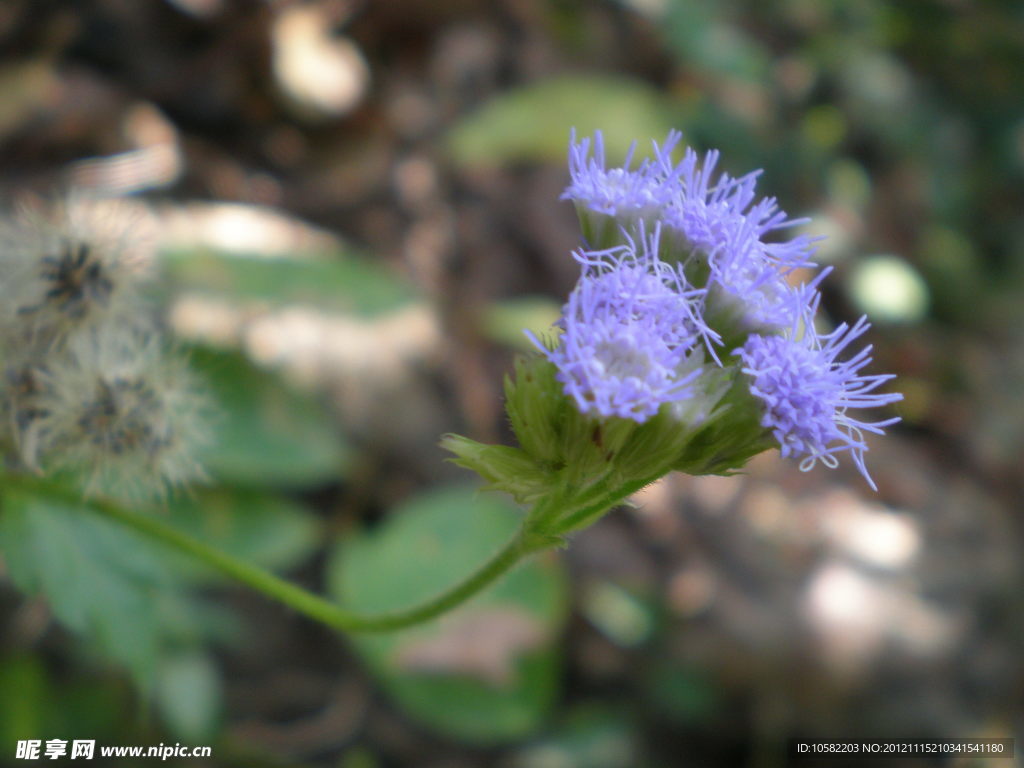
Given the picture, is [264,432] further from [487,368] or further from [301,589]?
[301,589]

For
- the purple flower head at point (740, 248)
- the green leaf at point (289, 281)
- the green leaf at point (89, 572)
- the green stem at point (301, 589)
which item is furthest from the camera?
the green leaf at point (289, 281)

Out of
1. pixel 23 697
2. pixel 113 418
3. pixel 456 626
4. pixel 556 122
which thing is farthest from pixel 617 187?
pixel 556 122

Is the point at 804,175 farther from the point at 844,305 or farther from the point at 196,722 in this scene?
the point at 196,722

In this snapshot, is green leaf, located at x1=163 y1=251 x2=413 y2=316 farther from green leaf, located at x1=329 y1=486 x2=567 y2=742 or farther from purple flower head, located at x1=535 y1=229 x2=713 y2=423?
purple flower head, located at x1=535 y1=229 x2=713 y2=423

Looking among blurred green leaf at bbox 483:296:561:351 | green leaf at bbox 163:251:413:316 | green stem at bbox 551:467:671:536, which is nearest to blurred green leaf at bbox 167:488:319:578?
green leaf at bbox 163:251:413:316

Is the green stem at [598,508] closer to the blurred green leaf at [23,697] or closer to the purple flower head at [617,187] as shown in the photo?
the purple flower head at [617,187]

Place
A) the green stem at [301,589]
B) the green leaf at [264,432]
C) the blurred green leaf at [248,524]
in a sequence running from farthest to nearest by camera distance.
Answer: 1. the green leaf at [264,432]
2. the blurred green leaf at [248,524]
3. the green stem at [301,589]

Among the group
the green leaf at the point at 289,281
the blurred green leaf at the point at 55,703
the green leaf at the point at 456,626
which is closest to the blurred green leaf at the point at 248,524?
the green leaf at the point at 456,626
